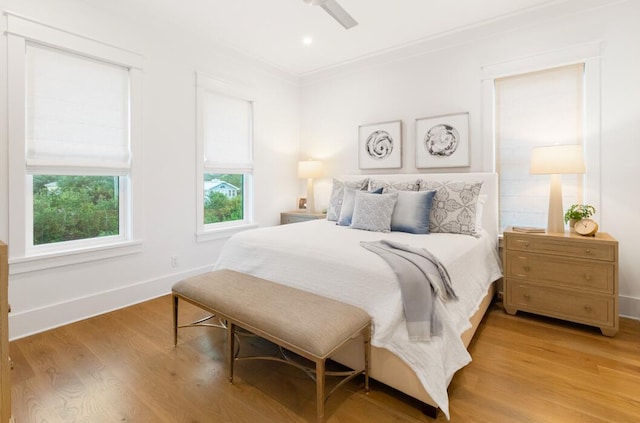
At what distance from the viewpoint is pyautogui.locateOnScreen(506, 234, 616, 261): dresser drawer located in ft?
7.59

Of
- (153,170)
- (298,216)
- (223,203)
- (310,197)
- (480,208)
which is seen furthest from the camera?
(310,197)

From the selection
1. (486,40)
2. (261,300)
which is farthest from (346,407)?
(486,40)

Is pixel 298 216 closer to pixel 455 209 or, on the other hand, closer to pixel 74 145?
pixel 455 209

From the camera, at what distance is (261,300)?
1.75 meters

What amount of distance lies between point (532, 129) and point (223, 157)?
329 centimetres

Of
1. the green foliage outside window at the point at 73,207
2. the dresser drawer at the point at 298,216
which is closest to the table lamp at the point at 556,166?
the dresser drawer at the point at 298,216

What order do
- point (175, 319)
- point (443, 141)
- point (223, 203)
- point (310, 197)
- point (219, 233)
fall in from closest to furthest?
1. point (175, 319)
2. point (443, 141)
3. point (219, 233)
4. point (223, 203)
5. point (310, 197)

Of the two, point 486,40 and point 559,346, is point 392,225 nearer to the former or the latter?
point 559,346

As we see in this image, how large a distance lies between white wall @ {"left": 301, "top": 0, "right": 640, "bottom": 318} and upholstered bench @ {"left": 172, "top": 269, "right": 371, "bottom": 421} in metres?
2.47

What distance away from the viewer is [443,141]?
11.4 feet

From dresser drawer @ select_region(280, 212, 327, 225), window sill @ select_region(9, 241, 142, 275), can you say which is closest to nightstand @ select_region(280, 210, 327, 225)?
dresser drawer @ select_region(280, 212, 327, 225)

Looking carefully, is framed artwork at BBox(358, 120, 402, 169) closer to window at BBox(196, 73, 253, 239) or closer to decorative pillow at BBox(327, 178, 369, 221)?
decorative pillow at BBox(327, 178, 369, 221)

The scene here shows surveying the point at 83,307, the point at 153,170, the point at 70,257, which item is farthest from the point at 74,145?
the point at 83,307

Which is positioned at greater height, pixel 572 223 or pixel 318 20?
pixel 318 20
